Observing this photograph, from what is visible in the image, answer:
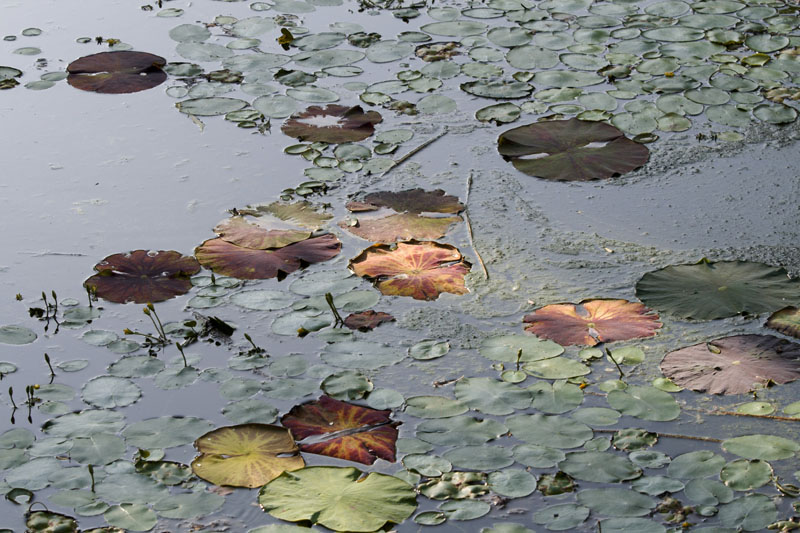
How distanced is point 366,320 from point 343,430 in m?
0.55

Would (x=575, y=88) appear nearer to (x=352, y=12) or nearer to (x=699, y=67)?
(x=699, y=67)

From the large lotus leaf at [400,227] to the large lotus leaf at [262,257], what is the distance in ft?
0.37

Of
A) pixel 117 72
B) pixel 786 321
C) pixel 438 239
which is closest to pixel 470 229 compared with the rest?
pixel 438 239

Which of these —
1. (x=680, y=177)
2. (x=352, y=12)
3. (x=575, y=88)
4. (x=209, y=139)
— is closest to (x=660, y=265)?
(x=680, y=177)

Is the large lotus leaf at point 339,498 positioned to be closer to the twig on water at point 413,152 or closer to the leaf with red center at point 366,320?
the leaf with red center at point 366,320

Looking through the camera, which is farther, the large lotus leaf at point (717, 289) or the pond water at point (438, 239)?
the large lotus leaf at point (717, 289)

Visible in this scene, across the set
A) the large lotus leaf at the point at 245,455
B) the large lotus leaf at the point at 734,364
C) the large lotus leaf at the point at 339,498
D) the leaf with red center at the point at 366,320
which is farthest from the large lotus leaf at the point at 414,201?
the large lotus leaf at the point at 339,498

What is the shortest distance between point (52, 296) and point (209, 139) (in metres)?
1.23

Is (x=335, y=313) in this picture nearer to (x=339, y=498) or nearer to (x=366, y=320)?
(x=366, y=320)

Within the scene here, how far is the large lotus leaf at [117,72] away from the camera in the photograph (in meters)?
4.82

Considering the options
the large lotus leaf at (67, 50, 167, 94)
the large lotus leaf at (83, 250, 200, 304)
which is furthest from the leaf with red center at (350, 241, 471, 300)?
the large lotus leaf at (67, 50, 167, 94)

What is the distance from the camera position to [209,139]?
4.30 m

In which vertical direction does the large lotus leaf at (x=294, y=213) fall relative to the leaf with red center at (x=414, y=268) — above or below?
above

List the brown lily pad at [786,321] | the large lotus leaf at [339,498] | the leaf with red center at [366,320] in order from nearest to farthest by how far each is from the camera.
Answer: the large lotus leaf at [339,498] < the brown lily pad at [786,321] < the leaf with red center at [366,320]
